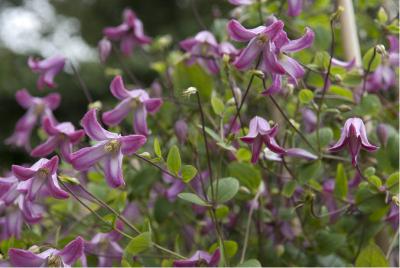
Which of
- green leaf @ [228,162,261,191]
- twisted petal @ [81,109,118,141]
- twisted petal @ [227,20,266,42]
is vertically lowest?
green leaf @ [228,162,261,191]

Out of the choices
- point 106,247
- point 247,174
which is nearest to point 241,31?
point 247,174

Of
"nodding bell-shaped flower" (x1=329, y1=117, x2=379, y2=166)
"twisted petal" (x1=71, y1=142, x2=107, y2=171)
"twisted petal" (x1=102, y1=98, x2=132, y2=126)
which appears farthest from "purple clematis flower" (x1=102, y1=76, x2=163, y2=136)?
"nodding bell-shaped flower" (x1=329, y1=117, x2=379, y2=166)

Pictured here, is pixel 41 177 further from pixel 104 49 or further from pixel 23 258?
pixel 104 49

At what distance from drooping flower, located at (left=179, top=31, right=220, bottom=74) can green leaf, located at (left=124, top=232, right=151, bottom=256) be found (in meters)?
0.29

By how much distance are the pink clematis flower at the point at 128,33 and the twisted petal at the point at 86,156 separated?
40cm

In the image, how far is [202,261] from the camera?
0.59 m

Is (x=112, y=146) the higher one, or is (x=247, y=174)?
(x=112, y=146)

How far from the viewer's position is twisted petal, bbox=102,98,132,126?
0.66 metres

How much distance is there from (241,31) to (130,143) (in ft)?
0.44

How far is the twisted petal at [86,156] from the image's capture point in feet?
1.72

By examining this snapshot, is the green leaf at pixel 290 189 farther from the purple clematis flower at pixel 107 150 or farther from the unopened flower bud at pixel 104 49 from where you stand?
the unopened flower bud at pixel 104 49

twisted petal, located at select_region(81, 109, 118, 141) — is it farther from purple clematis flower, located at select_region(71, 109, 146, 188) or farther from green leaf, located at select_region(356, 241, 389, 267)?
green leaf, located at select_region(356, 241, 389, 267)

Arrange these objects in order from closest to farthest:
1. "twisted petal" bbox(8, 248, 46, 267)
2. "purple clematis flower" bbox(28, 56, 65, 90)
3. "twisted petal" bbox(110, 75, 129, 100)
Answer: "twisted petal" bbox(8, 248, 46, 267) → "twisted petal" bbox(110, 75, 129, 100) → "purple clematis flower" bbox(28, 56, 65, 90)

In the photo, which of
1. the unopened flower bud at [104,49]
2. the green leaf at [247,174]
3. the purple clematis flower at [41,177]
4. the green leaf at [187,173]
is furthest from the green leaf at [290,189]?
the unopened flower bud at [104,49]
